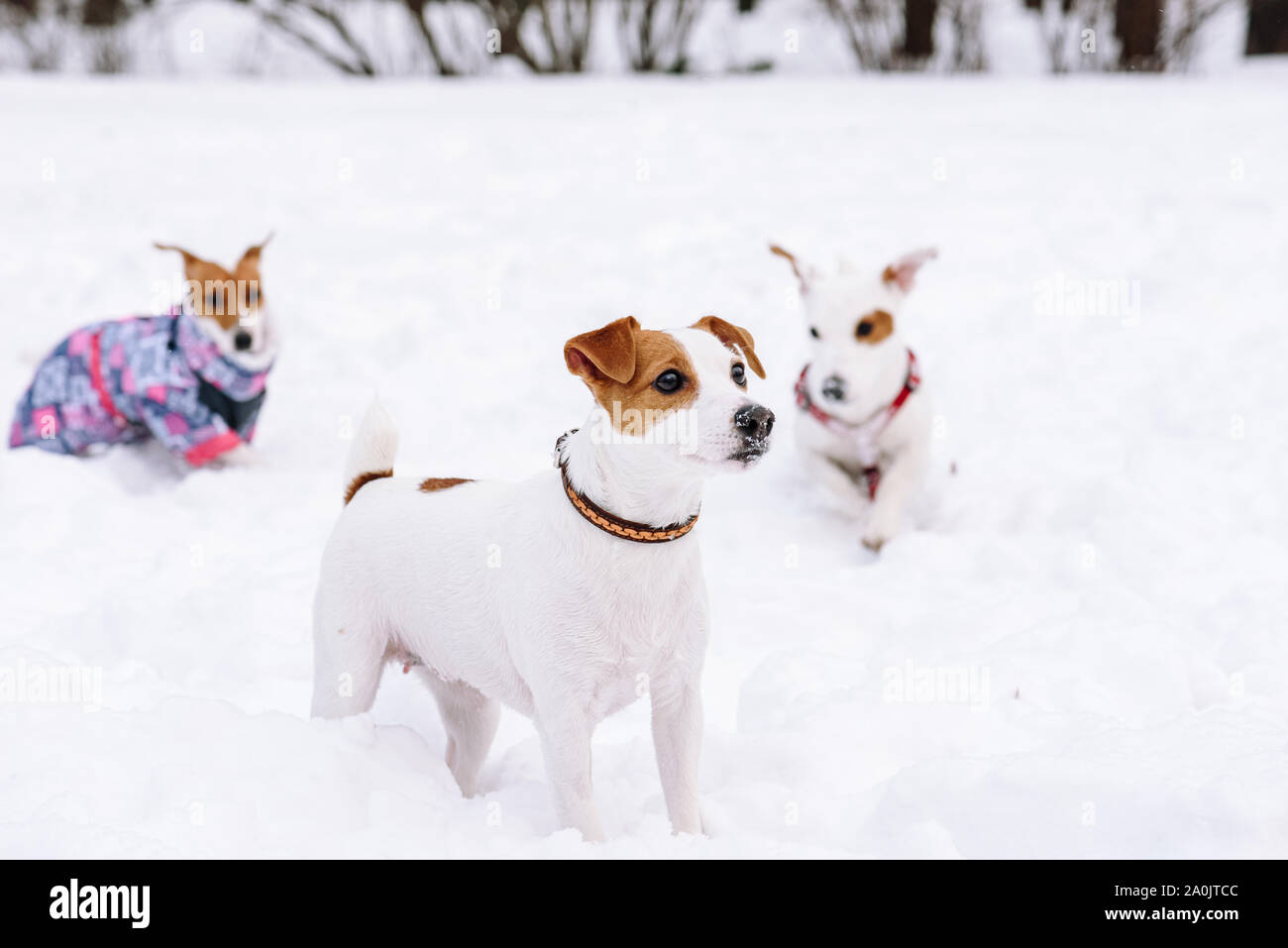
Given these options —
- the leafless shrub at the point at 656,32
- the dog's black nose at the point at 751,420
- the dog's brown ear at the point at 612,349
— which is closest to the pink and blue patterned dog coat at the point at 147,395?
the dog's brown ear at the point at 612,349

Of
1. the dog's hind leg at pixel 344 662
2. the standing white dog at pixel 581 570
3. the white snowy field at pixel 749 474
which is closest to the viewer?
the standing white dog at pixel 581 570

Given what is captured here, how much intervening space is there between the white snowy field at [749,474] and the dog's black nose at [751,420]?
81 centimetres

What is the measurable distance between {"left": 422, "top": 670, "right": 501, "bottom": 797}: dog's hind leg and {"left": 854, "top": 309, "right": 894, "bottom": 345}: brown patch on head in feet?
7.32

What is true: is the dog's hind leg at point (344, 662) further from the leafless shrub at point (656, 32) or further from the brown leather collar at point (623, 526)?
the leafless shrub at point (656, 32)

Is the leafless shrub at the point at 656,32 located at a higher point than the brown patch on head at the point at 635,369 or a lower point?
higher

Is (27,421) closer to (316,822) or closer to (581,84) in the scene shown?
(316,822)

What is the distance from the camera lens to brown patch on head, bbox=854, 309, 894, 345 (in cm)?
434

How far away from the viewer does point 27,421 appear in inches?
198

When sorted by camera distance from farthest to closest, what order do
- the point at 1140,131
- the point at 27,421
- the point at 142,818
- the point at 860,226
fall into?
1. the point at 1140,131
2. the point at 860,226
3. the point at 27,421
4. the point at 142,818

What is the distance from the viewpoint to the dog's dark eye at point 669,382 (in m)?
2.13

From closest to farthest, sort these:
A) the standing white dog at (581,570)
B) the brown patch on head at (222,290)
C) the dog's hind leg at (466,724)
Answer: the standing white dog at (581,570)
the dog's hind leg at (466,724)
the brown patch on head at (222,290)

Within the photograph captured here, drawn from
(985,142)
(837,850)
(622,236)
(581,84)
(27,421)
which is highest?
(581,84)

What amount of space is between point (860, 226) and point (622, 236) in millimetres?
1451

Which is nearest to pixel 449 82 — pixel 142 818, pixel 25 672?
pixel 25 672
